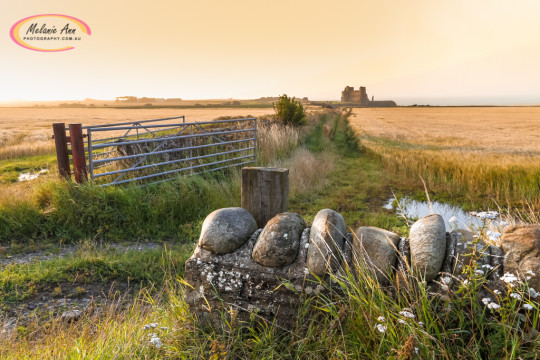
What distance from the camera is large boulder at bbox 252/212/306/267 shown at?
2.59 meters

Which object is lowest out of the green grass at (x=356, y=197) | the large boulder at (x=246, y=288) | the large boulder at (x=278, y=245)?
the green grass at (x=356, y=197)

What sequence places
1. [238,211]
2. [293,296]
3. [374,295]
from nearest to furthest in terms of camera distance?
1. [374,295]
2. [293,296]
3. [238,211]

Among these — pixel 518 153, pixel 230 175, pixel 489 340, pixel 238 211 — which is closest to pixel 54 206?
pixel 230 175

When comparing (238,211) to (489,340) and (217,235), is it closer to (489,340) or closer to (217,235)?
(217,235)

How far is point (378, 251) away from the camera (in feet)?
7.97

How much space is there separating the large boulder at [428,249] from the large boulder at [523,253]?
364mm

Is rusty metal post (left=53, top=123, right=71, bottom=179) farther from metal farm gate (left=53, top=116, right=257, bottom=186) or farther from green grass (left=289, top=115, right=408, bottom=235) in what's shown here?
green grass (left=289, top=115, right=408, bottom=235)

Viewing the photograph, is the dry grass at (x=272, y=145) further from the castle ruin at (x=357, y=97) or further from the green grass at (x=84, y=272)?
the castle ruin at (x=357, y=97)

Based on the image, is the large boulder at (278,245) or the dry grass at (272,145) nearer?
the large boulder at (278,245)

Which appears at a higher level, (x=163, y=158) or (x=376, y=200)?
(x=163, y=158)

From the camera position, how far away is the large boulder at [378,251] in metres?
2.40

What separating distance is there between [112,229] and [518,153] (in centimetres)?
1595

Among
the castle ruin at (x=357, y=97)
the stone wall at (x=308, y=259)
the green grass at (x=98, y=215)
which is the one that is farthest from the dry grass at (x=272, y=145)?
the castle ruin at (x=357, y=97)

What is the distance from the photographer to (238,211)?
297 cm
